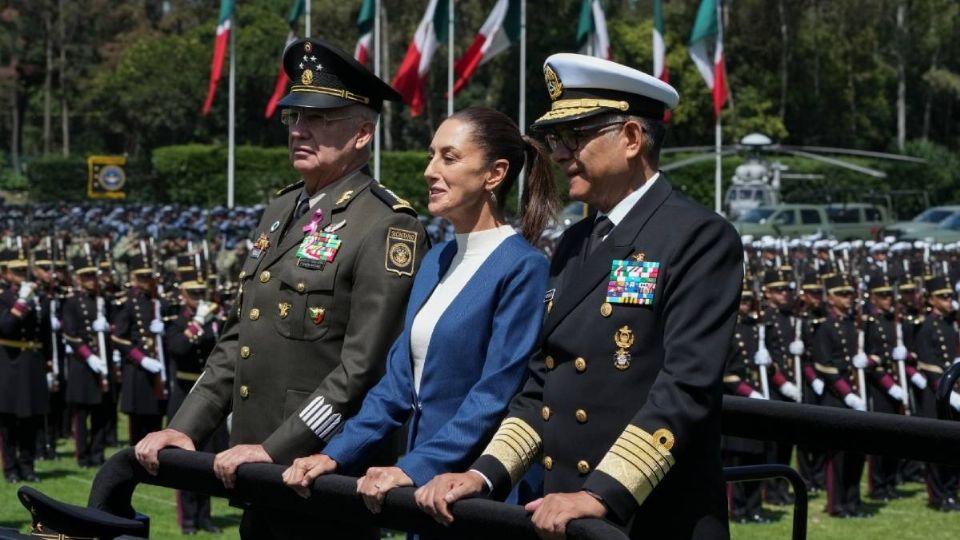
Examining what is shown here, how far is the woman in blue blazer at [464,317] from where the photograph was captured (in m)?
3.18

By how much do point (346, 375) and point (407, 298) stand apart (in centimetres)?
23

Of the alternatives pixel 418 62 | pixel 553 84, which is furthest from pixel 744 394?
pixel 418 62

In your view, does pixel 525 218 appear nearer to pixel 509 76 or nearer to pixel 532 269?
pixel 532 269

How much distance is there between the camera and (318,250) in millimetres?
3707

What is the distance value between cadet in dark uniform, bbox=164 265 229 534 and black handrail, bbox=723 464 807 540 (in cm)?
760

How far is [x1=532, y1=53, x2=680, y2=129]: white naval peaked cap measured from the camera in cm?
298

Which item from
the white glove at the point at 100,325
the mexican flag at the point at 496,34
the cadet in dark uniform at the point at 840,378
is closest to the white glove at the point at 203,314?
the white glove at the point at 100,325

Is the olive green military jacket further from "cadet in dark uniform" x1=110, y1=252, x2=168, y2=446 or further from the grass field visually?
"cadet in dark uniform" x1=110, y1=252, x2=168, y2=446

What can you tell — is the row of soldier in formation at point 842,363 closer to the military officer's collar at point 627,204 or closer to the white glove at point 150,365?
the white glove at point 150,365

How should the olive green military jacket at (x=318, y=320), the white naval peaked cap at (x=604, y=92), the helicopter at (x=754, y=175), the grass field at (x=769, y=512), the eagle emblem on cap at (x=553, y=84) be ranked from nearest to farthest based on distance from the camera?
1. the white naval peaked cap at (x=604, y=92)
2. the eagle emblem on cap at (x=553, y=84)
3. the olive green military jacket at (x=318, y=320)
4. the grass field at (x=769, y=512)
5. the helicopter at (x=754, y=175)

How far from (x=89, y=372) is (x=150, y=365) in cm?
135

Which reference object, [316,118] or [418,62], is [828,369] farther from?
[418,62]

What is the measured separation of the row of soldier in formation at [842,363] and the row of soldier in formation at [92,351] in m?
3.90

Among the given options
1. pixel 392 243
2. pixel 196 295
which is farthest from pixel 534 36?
pixel 392 243
